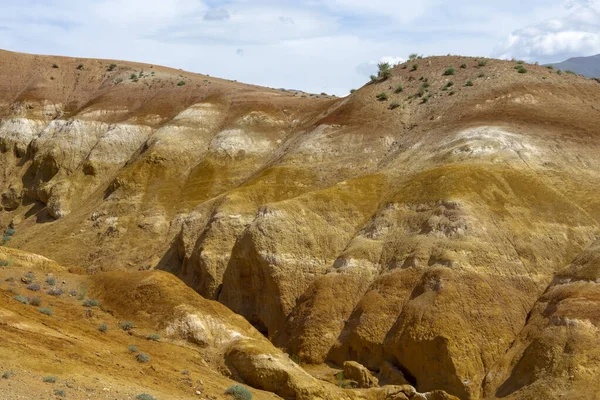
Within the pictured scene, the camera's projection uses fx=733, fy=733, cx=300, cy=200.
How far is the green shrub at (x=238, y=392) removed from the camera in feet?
67.4

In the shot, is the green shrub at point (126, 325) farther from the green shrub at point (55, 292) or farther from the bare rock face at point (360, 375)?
the bare rock face at point (360, 375)

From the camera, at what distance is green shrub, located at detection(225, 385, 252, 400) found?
20.5m

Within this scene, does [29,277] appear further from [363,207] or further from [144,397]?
[363,207]

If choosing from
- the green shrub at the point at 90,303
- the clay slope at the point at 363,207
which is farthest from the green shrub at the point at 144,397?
the clay slope at the point at 363,207

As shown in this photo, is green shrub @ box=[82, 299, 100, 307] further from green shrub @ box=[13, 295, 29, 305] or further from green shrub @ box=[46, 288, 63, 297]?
green shrub @ box=[13, 295, 29, 305]

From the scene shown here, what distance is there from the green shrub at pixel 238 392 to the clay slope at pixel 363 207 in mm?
8074

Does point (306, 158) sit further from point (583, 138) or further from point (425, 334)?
point (425, 334)

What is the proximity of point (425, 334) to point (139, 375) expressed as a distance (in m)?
11.3

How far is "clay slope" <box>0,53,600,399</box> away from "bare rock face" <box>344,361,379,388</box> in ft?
3.76

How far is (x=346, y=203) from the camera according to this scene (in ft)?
114

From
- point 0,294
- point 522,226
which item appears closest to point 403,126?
point 522,226

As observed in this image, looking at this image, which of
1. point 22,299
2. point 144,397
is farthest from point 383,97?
point 144,397

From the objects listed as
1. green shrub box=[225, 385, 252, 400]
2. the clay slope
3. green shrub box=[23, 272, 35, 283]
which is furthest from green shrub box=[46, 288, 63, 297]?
the clay slope

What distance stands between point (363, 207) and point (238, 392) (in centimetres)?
1567
